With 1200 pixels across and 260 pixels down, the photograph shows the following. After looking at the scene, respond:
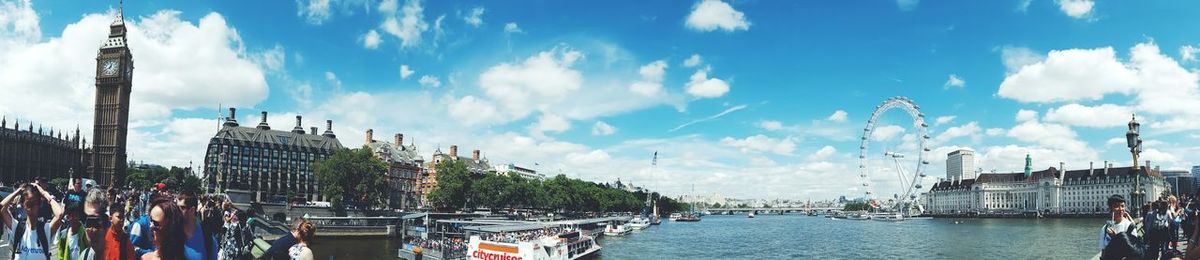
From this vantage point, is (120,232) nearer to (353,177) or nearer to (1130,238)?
(1130,238)

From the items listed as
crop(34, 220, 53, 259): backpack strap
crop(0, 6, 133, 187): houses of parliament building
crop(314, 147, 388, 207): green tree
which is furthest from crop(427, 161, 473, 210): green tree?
crop(34, 220, 53, 259): backpack strap

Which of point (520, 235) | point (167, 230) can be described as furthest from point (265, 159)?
point (167, 230)

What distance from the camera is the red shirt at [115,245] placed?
834 centimetres

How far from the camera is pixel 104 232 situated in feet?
28.1

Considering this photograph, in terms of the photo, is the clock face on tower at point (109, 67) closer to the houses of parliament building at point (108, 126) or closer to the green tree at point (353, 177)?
the houses of parliament building at point (108, 126)

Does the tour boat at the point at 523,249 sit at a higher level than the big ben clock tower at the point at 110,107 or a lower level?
Result: lower

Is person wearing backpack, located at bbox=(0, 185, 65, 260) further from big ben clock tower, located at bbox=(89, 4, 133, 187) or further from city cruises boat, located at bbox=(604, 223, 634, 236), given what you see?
big ben clock tower, located at bbox=(89, 4, 133, 187)

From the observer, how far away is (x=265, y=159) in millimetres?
129000

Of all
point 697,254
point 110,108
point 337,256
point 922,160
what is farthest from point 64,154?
point 922,160

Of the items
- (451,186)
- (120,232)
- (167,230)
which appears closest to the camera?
(167,230)

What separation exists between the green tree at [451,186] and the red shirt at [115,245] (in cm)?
9585

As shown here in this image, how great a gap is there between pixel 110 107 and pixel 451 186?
72.7 meters

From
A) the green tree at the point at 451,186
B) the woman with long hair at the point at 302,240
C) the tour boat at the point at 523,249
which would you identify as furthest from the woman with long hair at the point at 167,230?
the green tree at the point at 451,186

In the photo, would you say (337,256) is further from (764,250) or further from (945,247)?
(945,247)
